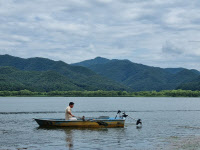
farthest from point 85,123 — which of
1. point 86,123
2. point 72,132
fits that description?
point 72,132

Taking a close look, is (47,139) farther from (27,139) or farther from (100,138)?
(100,138)

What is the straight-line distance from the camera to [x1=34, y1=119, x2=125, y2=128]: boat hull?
41781mm

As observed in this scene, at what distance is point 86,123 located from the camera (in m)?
42.2

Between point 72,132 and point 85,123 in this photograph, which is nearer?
point 72,132

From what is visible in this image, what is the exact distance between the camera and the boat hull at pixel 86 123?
4178 cm

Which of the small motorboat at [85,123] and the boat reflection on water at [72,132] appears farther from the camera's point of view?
the small motorboat at [85,123]

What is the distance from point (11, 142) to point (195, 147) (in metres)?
17.3

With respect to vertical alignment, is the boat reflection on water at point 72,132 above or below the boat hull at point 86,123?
below

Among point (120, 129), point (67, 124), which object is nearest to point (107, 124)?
point (120, 129)

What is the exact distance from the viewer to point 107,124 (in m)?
43.3

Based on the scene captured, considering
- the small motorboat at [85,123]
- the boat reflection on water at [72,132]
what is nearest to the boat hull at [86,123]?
the small motorboat at [85,123]

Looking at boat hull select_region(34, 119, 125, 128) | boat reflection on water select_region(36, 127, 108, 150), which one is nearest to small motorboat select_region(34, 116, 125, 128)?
boat hull select_region(34, 119, 125, 128)

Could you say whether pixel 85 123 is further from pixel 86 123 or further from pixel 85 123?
pixel 86 123

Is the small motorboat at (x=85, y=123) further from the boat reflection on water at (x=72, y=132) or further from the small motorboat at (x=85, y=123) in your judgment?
the boat reflection on water at (x=72, y=132)
